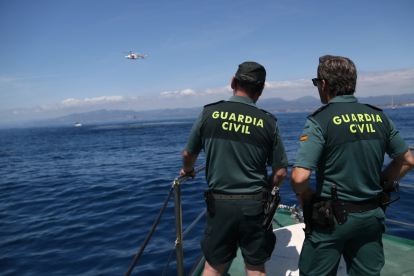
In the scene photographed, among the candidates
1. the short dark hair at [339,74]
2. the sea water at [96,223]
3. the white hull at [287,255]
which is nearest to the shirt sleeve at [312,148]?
the short dark hair at [339,74]

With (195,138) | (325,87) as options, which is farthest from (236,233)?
(325,87)

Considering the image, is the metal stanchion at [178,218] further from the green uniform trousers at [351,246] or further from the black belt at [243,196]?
the green uniform trousers at [351,246]

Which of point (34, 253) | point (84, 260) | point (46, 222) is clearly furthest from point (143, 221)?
point (46, 222)

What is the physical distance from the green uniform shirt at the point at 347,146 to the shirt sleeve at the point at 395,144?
75 mm

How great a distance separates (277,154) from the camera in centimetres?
215

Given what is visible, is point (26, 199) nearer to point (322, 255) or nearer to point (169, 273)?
point (169, 273)

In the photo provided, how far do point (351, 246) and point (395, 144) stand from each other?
0.82m

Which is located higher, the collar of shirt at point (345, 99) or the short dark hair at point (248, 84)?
the short dark hair at point (248, 84)

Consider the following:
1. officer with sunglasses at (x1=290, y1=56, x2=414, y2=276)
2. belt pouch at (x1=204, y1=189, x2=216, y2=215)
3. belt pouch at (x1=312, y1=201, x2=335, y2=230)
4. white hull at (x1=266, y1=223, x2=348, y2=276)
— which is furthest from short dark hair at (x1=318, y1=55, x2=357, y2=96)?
white hull at (x1=266, y1=223, x2=348, y2=276)

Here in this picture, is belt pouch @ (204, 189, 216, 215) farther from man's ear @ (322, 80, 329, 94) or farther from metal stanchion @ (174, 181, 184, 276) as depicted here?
man's ear @ (322, 80, 329, 94)

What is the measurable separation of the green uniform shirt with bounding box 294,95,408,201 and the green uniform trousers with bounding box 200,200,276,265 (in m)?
0.54

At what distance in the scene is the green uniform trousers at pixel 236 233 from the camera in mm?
2059

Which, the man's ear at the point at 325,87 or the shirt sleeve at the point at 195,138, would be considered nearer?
the man's ear at the point at 325,87

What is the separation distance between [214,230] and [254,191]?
1.46ft
